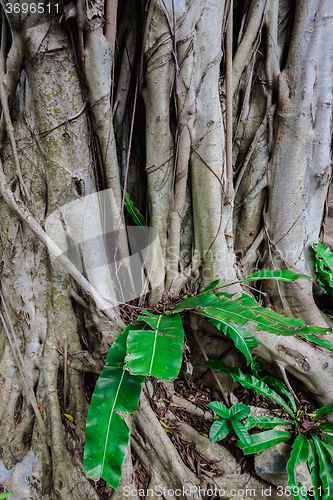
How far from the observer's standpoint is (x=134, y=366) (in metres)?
1.23

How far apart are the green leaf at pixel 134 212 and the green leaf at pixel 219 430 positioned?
1.50 metres

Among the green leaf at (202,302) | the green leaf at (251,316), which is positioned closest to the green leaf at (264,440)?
the green leaf at (251,316)

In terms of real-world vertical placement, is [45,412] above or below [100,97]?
below

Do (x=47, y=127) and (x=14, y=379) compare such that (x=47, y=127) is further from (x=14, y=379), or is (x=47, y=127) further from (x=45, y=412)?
(x=45, y=412)

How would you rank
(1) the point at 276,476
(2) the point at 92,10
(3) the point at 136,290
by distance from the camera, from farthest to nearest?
(3) the point at 136,290
(1) the point at 276,476
(2) the point at 92,10

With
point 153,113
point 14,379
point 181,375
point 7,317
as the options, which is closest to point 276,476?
point 181,375

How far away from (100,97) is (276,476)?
8.72 ft

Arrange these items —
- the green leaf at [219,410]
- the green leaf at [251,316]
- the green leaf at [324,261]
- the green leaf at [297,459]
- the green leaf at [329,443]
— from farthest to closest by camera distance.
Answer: the green leaf at [324,261]
the green leaf at [219,410]
the green leaf at [329,443]
the green leaf at [297,459]
the green leaf at [251,316]

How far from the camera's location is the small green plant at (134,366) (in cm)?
123

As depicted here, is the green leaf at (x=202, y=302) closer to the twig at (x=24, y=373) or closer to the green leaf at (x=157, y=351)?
the green leaf at (x=157, y=351)

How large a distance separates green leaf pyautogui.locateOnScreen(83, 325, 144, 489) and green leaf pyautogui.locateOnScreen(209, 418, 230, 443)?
2.33 ft

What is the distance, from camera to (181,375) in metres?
2.27

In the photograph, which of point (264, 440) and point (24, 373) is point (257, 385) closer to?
point (264, 440)

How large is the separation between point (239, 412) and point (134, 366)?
0.97 metres
